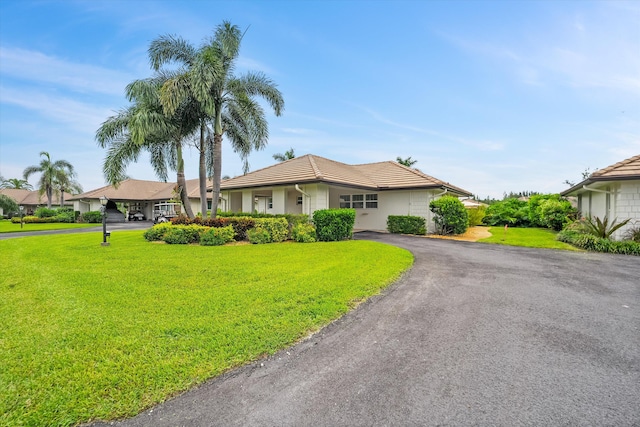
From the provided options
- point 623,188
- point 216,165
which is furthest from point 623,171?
point 216,165

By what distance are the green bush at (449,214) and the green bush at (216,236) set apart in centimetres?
1059

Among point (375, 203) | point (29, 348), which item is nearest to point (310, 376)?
point (29, 348)

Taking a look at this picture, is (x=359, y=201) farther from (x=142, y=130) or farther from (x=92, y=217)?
(x=92, y=217)

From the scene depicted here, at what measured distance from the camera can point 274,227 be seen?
12586mm

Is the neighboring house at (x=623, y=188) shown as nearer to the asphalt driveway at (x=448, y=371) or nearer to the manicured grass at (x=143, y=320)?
the asphalt driveway at (x=448, y=371)

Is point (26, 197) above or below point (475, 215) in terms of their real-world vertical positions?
above

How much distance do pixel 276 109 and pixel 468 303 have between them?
1353 cm

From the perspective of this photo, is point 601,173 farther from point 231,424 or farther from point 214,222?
point 214,222

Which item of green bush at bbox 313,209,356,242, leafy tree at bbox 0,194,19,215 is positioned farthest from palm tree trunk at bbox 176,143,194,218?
leafy tree at bbox 0,194,19,215

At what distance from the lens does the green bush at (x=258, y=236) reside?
12180 mm

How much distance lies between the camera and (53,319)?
163 inches

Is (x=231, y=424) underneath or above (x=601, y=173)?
underneath

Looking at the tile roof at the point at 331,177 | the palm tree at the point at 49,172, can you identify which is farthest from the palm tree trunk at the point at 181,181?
the palm tree at the point at 49,172

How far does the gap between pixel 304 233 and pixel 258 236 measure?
2.01 metres
